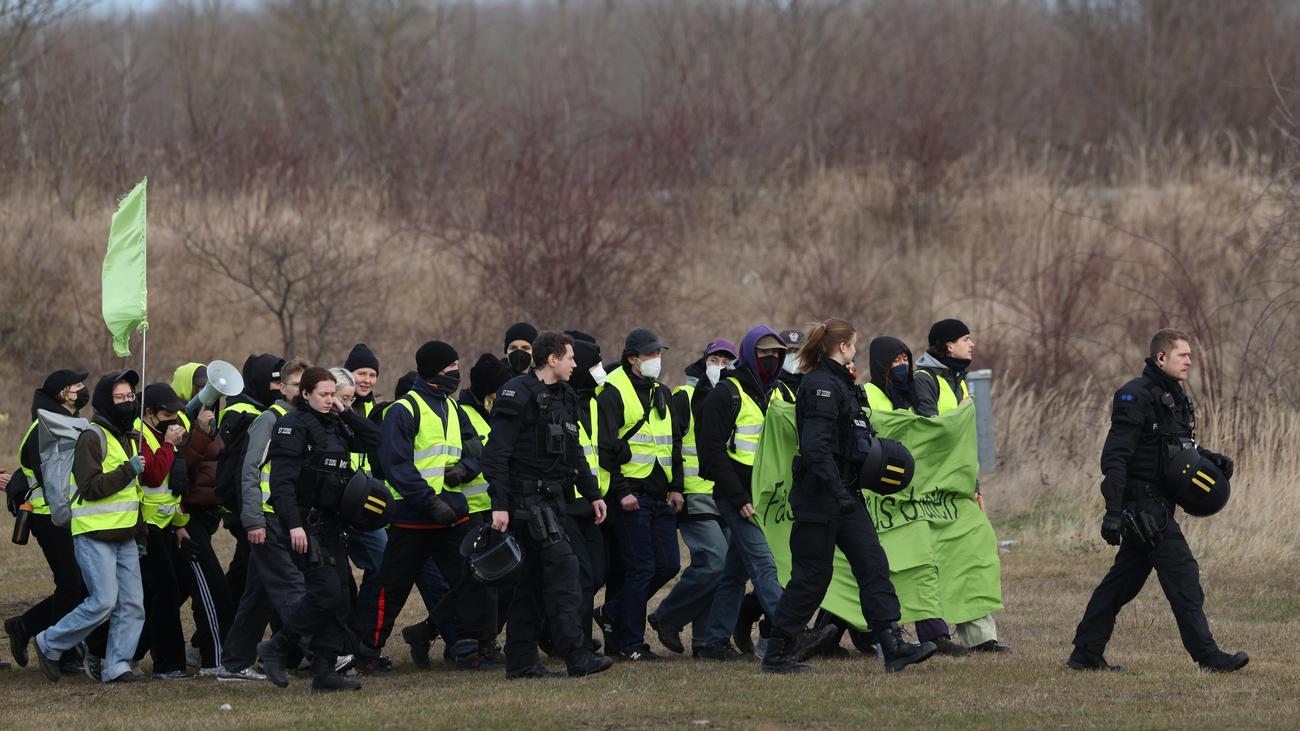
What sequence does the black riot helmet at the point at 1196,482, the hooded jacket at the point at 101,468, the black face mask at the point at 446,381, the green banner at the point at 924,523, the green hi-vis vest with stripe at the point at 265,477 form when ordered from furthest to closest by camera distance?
the green banner at the point at 924,523 < the black face mask at the point at 446,381 < the hooded jacket at the point at 101,468 < the green hi-vis vest with stripe at the point at 265,477 < the black riot helmet at the point at 1196,482

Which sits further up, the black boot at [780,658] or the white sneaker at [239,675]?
the black boot at [780,658]

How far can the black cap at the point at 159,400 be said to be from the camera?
32.1ft

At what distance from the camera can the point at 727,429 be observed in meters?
10.2

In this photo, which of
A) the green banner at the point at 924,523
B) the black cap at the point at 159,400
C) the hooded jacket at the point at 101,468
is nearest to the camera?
the hooded jacket at the point at 101,468

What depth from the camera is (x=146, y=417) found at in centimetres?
988

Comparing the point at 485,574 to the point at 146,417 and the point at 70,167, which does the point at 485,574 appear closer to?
the point at 146,417

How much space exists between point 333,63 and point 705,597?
2721cm

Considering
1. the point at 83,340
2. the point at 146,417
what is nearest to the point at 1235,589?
the point at 146,417

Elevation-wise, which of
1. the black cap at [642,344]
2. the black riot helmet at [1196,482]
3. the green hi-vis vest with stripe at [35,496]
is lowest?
the green hi-vis vest with stripe at [35,496]

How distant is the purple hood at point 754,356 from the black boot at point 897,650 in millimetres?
1917

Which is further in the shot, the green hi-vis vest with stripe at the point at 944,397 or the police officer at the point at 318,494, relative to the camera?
the green hi-vis vest with stripe at the point at 944,397

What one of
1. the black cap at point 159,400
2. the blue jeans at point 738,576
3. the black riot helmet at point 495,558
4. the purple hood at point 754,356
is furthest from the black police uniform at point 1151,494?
the black cap at point 159,400

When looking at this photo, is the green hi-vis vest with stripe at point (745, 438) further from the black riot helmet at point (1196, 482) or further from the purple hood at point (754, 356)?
the black riot helmet at point (1196, 482)

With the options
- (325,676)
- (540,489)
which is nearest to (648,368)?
(540,489)
